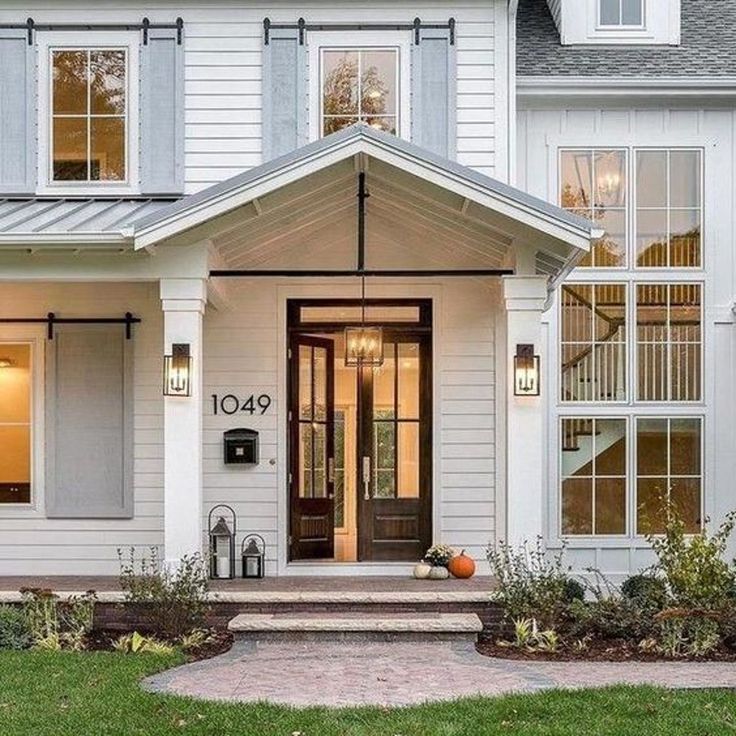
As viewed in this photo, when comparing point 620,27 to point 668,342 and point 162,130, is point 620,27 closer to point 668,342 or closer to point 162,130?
point 668,342

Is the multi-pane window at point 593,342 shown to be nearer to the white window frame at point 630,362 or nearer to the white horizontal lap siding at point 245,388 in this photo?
the white window frame at point 630,362

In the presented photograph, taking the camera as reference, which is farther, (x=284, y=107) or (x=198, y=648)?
(x=284, y=107)

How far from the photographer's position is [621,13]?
1126 centimetres

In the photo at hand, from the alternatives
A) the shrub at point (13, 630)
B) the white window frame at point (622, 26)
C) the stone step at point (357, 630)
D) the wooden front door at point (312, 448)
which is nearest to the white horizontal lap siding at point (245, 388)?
the wooden front door at point (312, 448)

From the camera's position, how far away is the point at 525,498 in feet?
28.1

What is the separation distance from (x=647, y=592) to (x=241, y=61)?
243 inches

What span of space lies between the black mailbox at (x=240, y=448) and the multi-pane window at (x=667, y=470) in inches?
155

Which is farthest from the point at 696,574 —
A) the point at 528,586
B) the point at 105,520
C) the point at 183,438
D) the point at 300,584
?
the point at 105,520

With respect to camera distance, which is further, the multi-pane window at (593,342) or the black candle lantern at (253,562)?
the multi-pane window at (593,342)

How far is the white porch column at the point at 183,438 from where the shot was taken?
27.5 ft

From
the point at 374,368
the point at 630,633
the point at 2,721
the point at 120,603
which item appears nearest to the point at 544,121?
the point at 374,368

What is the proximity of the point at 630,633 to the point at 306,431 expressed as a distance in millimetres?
3754

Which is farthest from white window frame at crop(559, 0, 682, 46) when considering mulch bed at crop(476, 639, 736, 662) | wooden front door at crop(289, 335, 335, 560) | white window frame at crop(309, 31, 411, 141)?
mulch bed at crop(476, 639, 736, 662)

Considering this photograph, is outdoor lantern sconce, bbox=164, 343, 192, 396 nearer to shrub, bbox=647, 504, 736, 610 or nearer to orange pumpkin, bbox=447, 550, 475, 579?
orange pumpkin, bbox=447, 550, 475, 579
